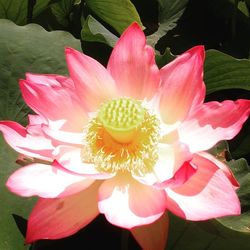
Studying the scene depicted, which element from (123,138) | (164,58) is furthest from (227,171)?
(164,58)

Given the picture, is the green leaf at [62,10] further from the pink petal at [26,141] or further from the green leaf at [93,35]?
the pink petal at [26,141]

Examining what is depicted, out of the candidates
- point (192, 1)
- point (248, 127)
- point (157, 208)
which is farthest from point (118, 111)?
point (192, 1)

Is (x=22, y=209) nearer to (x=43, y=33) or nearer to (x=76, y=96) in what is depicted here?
(x=76, y=96)

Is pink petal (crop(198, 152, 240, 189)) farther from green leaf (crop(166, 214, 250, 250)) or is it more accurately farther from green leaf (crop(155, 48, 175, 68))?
green leaf (crop(155, 48, 175, 68))

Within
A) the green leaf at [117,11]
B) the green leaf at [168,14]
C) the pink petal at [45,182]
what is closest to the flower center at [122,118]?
the pink petal at [45,182]

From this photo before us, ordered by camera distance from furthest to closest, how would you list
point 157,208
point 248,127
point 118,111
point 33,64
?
point 248,127 < point 33,64 < point 118,111 < point 157,208

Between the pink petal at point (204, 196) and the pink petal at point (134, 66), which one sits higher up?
the pink petal at point (134, 66)
